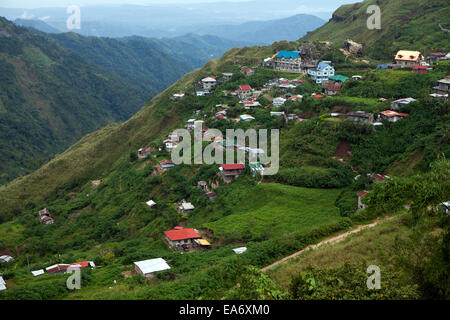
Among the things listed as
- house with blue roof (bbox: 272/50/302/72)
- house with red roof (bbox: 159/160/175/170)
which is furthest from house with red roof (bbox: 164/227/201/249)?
house with blue roof (bbox: 272/50/302/72)

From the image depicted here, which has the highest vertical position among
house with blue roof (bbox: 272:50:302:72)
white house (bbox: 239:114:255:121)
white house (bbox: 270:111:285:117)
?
house with blue roof (bbox: 272:50:302:72)

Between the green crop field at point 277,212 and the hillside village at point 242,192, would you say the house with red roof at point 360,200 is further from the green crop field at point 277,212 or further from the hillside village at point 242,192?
the green crop field at point 277,212

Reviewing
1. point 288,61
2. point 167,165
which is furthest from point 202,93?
point 167,165

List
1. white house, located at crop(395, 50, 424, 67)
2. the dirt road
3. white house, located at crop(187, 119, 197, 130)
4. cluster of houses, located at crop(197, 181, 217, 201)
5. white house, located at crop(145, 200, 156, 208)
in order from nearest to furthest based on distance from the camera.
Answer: the dirt road, cluster of houses, located at crop(197, 181, 217, 201), white house, located at crop(145, 200, 156, 208), white house, located at crop(395, 50, 424, 67), white house, located at crop(187, 119, 197, 130)

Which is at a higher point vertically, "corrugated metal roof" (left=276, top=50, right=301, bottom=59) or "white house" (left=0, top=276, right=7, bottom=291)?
"corrugated metal roof" (left=276, top=50, right=301, bottom=59)

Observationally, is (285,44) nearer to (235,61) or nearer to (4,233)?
(235,61)
